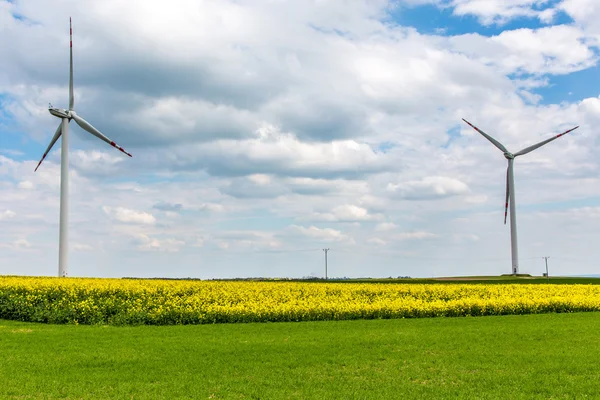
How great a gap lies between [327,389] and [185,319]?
1168cm

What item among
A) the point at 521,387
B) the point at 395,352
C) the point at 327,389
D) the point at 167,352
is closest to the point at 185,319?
the point at 167,352

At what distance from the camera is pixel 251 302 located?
23172 mm

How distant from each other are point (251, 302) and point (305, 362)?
34.5 feet

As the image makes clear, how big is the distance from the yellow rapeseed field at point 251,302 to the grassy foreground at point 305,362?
2.49 meters

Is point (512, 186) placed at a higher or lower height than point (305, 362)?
higher

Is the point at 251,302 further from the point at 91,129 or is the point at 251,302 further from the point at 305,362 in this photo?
the point at 91,129

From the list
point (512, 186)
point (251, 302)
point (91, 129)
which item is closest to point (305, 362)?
point (251, 302)

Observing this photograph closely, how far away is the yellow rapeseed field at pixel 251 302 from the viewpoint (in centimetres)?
2147

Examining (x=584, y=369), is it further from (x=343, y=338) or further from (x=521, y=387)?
(x=343, y=338)

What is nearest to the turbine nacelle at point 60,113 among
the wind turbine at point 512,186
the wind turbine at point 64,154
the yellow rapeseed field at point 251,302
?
the wind turbine at point 64,154

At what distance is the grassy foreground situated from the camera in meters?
10.7

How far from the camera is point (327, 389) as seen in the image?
10.7m

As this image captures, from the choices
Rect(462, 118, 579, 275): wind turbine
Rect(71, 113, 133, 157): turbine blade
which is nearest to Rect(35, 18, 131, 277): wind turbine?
Rect(71, 113, 133, 157): turbine blade

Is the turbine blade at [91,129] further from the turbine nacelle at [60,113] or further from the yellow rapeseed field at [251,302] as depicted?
the yellow rapeseed field at [251,302]
